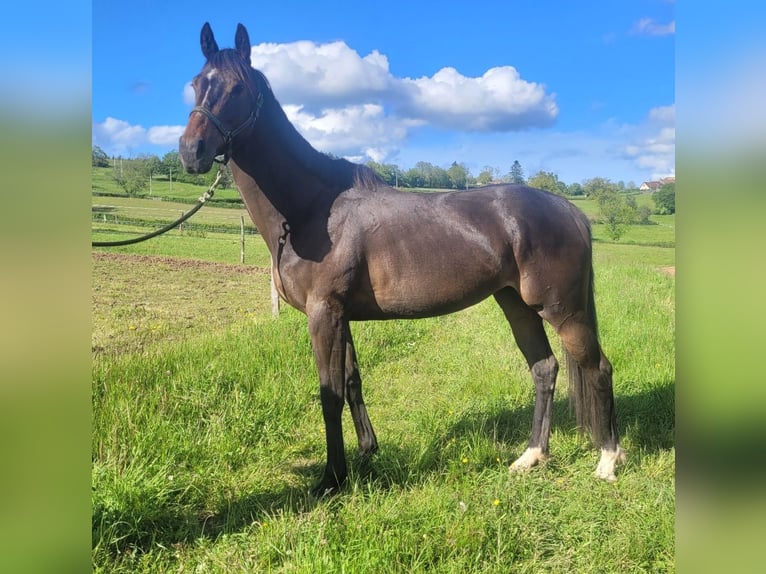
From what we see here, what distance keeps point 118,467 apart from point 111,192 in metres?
34.5

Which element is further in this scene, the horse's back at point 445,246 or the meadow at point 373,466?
the horse's back at point 445,246

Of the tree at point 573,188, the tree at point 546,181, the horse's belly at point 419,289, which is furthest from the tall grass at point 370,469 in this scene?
the tree at point 573,188

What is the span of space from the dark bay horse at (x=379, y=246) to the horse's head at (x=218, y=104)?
18 mm

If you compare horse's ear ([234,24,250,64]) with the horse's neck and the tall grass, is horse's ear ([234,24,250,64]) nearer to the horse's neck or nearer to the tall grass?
the horse's neck

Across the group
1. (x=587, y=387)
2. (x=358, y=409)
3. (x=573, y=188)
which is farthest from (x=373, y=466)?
(x=573, y=188)

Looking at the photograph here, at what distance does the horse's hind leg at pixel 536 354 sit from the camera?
3666mm

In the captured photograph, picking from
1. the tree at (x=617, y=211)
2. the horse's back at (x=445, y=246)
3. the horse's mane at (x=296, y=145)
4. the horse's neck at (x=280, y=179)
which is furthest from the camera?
the tree at (x=617, y=211)

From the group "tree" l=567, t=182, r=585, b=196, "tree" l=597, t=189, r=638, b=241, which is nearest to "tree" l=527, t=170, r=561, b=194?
"tree" l=567, t=182, r=585, b=196

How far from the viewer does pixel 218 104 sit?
8.55 ft

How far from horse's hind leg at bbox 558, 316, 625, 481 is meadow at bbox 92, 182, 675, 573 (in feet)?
0.57

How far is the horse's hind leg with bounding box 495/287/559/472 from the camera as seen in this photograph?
12.0ft

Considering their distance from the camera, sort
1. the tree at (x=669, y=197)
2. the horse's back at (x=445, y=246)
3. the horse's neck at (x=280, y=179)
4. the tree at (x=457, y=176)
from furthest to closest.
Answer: the tree at (x=457, y=176) → the horse's back at (x=445, y=246) → the horse's neck at (x=280, y=179) → the tree at (x=669, y=197)

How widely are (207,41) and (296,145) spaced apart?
0.77 meters

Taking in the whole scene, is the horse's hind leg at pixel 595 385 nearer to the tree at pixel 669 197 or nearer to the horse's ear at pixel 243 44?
the tree at pixel 669 197
